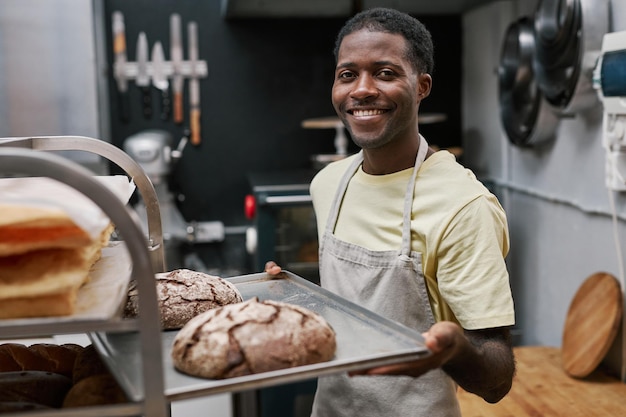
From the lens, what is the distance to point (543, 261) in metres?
2.91

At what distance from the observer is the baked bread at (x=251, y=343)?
0.92 m

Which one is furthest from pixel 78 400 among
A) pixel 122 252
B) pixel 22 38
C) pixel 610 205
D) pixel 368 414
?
pixel 22 38

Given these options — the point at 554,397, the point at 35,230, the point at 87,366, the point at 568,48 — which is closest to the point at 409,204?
the point at 87,366

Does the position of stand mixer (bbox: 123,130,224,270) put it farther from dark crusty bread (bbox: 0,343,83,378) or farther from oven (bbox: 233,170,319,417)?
dark crusty bread (bbox: 0,343,83,378)

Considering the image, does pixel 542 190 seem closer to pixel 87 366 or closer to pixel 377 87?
pixel 377 87

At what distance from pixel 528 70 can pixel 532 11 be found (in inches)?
12.5

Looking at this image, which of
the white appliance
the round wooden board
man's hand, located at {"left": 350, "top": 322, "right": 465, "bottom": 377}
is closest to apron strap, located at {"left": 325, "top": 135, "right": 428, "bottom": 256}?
man's hand, located at {"left": 350, "top": 322, "right": 465, "bottom": 377}

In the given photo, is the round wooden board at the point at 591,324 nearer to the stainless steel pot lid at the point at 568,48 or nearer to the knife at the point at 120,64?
the stainless steel pot lid at the point at 568,48

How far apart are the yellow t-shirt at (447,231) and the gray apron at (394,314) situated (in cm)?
2

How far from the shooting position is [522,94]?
2863 mm

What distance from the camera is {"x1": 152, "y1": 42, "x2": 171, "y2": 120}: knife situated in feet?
11.8

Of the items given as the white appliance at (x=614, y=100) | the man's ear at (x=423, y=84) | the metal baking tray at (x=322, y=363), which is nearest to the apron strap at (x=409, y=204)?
the man's ear at (x=423, y=84)

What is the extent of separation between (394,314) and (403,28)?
21.0 inches

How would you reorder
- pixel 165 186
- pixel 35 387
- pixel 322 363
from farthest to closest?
pixel 165 186
pixel 35 387
pixel 322 363
